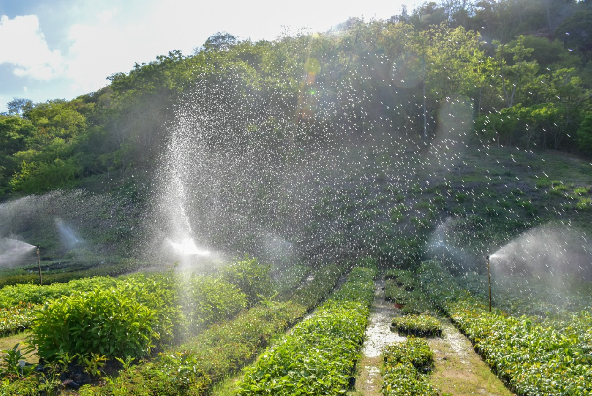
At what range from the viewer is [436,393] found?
654 cm

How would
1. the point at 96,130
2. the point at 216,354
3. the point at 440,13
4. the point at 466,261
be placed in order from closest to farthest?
the point at 216,354 < the point at 466,261 < the point at 96,130 < the point at 440,13

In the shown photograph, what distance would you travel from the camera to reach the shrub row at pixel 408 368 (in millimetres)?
6586

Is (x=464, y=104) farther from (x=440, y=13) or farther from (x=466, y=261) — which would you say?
(x=440, y=13)

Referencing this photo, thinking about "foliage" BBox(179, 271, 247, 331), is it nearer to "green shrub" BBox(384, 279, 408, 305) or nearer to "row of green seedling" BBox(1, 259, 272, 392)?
"row of green seedling" BBox(1, 259, 272, 392)

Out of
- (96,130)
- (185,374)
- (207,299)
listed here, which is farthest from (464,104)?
(96,130)

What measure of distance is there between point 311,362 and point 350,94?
39.6 metres

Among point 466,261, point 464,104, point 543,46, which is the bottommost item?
point 466,261

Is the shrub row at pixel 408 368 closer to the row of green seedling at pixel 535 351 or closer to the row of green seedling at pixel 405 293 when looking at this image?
the row of green seedling at pixel 535 351

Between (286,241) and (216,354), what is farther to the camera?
(286,241)

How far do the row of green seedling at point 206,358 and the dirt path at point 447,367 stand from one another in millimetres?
2282

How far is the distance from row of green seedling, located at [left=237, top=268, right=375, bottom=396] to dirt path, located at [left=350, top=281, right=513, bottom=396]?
0.37m

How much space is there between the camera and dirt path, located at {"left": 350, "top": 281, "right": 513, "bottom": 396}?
7.21 metres

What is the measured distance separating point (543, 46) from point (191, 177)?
47.5 meters

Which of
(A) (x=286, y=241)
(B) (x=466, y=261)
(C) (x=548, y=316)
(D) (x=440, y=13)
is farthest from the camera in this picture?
(D) (x=440, y=13)
